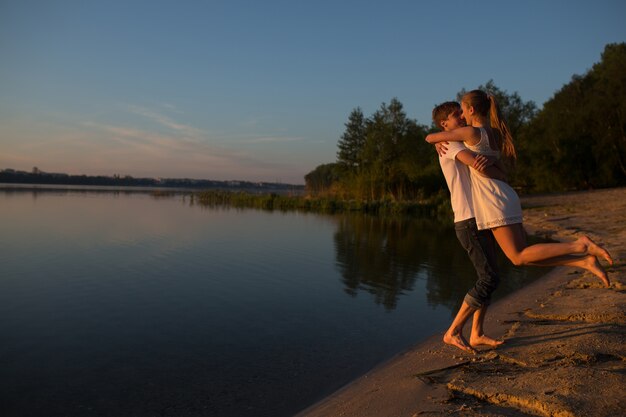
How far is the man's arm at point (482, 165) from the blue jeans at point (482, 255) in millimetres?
369

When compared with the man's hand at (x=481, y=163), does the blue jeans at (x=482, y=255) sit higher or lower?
lower

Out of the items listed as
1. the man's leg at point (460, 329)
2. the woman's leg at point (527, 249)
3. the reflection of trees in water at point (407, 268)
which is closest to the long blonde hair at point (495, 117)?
the woman's leg at point (527, 249)

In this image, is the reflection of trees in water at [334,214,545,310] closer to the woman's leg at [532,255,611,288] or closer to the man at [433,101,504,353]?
the man at [433,101,504,353]

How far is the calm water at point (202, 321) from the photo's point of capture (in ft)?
11.5

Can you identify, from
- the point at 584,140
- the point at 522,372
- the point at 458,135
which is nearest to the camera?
the point at 522,372

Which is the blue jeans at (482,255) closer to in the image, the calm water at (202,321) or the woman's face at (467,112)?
the woman's face at (467,112)

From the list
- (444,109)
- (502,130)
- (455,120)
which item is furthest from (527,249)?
(444,109)

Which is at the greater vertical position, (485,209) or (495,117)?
(495,117)

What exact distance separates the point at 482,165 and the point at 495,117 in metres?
0.50

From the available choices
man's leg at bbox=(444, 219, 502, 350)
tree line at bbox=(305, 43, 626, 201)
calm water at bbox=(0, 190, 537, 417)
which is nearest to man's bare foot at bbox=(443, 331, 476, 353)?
man's leg at bbox=(444, 219, 502, 350)

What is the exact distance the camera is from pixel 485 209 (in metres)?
3.46

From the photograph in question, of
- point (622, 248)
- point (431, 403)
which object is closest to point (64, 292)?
point (431, 403)

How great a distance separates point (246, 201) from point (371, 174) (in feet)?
32.1

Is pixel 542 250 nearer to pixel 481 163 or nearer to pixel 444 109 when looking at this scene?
pixel 481 163
